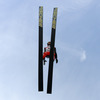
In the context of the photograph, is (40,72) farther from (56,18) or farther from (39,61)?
(56,18)

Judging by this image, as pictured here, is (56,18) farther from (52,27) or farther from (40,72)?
Result: (40,72)

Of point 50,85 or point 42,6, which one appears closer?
point 50,85

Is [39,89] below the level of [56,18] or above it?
below

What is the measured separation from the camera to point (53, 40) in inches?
632

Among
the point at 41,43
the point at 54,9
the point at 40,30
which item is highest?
the point at 54,9

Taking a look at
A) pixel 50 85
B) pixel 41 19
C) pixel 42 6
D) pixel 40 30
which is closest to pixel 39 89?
pixel 50 85

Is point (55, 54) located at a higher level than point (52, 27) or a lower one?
lower

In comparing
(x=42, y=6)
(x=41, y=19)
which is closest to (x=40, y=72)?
(x=41, y=19)

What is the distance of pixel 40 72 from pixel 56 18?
4.71 m

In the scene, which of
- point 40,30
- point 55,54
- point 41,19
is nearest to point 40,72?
point 55,54

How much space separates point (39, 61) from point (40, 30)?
2.60 metres

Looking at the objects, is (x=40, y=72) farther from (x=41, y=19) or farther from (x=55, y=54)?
(x=41, y=19)

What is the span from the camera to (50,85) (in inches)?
630

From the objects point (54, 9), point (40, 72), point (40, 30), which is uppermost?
point (54, 9)
